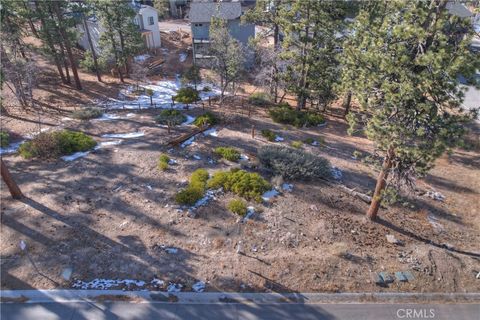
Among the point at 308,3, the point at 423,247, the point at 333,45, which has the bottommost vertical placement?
the point at 423,247

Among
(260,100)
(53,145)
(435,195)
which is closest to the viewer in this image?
(435,195)

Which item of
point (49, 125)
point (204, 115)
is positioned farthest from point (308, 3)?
point (49, 125)

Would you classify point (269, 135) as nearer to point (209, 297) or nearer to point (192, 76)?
point (209, 297)

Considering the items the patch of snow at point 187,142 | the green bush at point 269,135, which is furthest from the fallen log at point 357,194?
the patch of snow at point 187,142

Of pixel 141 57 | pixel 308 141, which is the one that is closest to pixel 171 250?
pixel 308 141

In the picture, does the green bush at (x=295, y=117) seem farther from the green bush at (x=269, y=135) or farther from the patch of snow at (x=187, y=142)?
the patch of snow at (x=187, y=142)

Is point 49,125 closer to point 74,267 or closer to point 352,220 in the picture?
point 74,267
